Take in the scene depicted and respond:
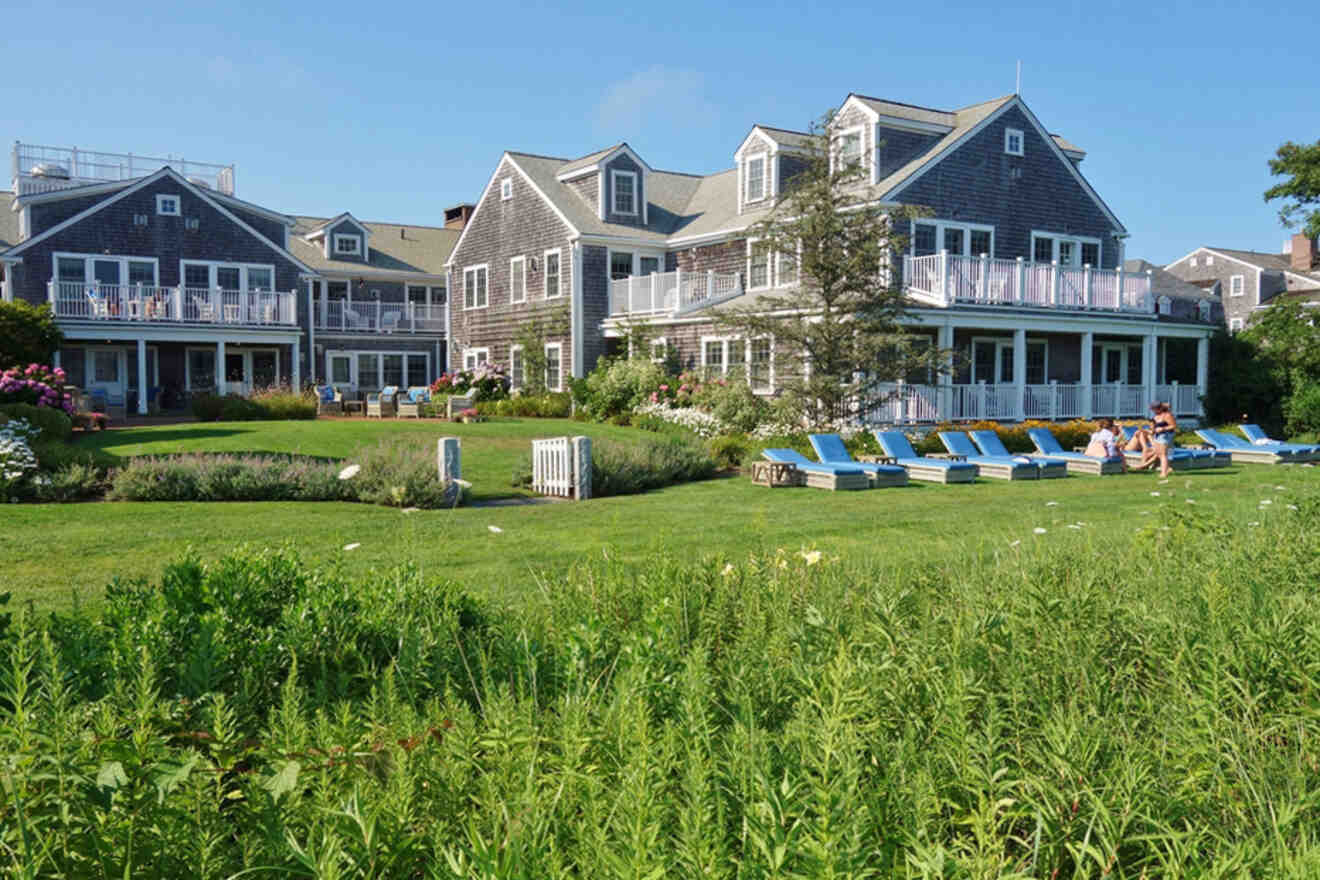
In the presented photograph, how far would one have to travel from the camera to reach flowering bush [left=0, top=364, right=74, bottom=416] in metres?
18.9

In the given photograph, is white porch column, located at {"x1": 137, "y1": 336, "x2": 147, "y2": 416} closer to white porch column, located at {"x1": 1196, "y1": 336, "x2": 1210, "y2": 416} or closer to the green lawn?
the green lawn

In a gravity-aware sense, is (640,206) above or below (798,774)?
above

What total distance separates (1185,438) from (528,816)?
27987 mm

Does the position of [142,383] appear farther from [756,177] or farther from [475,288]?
[756,177]

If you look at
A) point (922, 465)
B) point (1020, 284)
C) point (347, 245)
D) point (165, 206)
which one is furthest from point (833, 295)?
point (347, 245)

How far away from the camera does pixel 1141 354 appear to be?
34000 mm

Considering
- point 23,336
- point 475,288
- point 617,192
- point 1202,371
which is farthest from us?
point 475,288

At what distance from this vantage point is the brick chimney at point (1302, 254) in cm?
5959

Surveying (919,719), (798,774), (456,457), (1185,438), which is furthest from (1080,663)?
(1185,438)

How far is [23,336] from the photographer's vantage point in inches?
865

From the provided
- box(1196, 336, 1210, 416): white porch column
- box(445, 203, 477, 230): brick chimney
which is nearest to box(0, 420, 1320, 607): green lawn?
box(1196, 336, 1210, 416): white porch column

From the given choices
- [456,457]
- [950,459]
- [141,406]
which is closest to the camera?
[456,457]

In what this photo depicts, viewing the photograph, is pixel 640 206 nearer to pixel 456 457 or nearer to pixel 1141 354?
pixel 1141 354

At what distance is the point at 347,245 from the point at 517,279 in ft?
33.0
